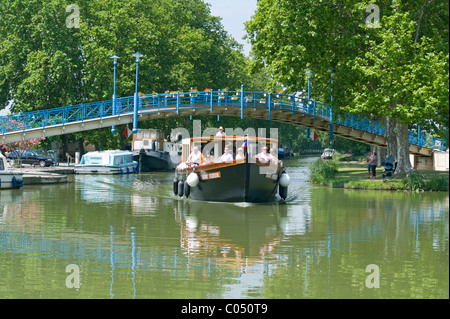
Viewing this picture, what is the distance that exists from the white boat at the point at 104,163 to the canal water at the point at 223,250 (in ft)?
69.6

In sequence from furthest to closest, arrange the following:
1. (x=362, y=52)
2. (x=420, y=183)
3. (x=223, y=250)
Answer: (x=362, y=52), (x=420, y=183), (x=223, y=250)

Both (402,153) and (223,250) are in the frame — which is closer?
(223,250)

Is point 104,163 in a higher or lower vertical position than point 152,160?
lower

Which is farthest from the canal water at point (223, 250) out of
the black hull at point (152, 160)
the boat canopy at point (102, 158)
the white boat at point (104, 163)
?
the black hull at point (152, 160)

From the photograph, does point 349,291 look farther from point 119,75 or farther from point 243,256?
point 119,75

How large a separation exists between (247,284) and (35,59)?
47.4 m

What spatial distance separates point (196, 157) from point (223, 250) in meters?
12.2

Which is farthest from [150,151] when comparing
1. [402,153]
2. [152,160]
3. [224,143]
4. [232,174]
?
[232,174]

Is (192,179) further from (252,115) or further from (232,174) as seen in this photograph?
(252,115)

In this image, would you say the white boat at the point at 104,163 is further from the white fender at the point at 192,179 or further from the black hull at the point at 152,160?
the white fender at the point at 192,179

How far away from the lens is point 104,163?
1825 inches

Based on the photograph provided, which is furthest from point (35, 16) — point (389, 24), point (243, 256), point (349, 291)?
point (349, 291)

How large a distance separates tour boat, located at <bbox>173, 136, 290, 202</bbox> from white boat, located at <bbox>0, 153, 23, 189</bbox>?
341 inches

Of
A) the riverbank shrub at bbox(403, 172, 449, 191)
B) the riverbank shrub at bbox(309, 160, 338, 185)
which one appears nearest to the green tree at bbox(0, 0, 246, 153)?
the riverbank shrub at bbox(309, 160, 338, 185)
